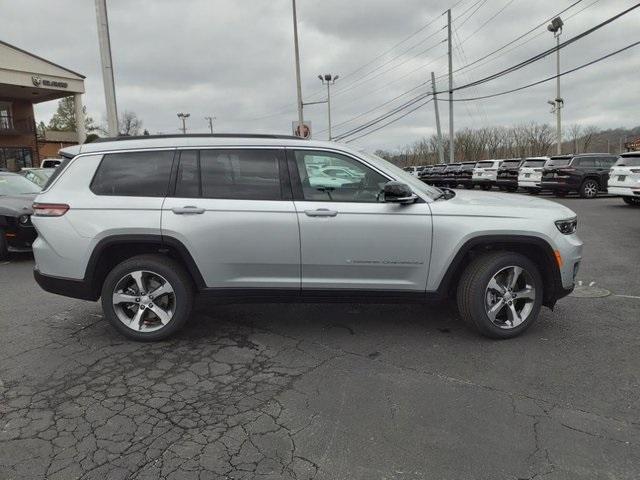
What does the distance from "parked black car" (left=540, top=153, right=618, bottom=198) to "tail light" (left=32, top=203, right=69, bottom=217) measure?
18.6 meters

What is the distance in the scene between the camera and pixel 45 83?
3156 centimetres

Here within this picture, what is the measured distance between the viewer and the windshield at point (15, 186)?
9820 millimetres

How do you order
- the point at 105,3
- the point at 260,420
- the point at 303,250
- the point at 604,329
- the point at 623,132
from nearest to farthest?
the point at 260,420 < the point at 303,250 < the point at 604,329 < the point at 105,3 < the point at 623,132

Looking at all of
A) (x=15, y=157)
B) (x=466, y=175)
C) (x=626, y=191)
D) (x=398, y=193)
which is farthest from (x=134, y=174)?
(x=15, y=157)

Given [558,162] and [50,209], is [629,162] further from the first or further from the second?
[50,209]

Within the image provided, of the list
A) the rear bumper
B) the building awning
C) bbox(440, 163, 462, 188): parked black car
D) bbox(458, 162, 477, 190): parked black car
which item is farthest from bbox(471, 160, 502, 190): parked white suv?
the building awning

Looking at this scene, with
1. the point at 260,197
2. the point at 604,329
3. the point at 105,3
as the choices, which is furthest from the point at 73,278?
the point at 105,3

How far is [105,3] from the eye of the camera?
12484 mm

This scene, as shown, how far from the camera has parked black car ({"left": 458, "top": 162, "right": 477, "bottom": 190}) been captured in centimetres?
2679

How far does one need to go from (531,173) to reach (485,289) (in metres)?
18.1

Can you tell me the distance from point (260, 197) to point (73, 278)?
1839mm

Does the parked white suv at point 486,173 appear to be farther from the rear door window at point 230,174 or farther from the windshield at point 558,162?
the rear door window at point 230,174

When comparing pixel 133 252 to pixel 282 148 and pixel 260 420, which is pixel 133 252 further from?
pixel 260 420

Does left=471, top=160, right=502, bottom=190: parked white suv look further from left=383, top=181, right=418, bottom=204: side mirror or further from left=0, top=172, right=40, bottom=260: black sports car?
left=383, top=181, right=418, bottom=204: side mirror
